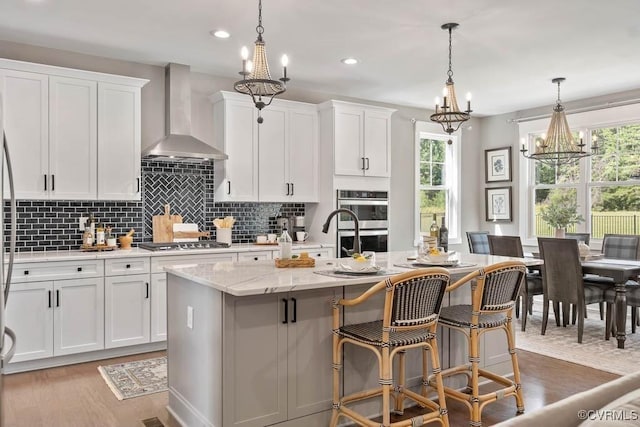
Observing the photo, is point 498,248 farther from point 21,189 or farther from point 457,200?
point 21,189

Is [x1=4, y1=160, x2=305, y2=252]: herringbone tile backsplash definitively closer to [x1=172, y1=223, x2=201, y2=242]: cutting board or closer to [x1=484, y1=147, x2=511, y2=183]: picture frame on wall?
[x1=172, y1=223, x2=201, y2=242]: cutting board

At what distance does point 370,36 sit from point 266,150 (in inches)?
70.0

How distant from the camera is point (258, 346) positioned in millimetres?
2605

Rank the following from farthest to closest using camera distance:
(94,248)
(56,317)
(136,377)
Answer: (94,248) < (56,317) < (136,377)

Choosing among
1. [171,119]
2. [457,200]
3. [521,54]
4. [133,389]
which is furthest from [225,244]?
[457,200]

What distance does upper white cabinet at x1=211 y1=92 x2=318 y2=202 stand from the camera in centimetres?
526

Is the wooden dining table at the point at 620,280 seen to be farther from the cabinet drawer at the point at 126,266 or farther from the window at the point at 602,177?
the cabinet drawer at the point at 126,266

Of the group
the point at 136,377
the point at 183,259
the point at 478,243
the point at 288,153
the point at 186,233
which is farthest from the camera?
the point at 478,243

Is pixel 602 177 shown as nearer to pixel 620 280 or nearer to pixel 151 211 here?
pixel 620 280

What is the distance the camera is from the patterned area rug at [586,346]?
4.12 meters

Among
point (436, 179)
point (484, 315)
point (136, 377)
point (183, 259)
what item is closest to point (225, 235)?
point (183, 259)

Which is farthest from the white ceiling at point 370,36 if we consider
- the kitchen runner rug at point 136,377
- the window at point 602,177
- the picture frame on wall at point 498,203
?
the kitchen runner rug at point 136,377

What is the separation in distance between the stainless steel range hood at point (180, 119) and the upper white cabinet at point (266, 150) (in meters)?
0.28

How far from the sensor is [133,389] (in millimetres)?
3527
